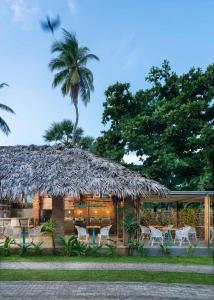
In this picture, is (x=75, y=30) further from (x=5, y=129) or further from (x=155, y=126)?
(x=155, y=126)

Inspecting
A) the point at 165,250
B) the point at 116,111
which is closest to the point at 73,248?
the point at 165,250

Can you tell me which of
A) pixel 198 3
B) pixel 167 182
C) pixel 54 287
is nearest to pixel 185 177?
pixel 167 182

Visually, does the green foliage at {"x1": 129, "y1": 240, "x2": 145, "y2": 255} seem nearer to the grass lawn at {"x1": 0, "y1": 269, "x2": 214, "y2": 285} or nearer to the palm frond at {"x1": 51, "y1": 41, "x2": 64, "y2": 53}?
the grass lawn at {"x1": 0, "y1": 269, "x2": 214, "y2": 285}

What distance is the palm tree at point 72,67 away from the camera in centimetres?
3338

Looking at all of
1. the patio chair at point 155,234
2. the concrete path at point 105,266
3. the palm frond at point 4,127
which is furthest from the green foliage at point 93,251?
the palm frond at point 4,127

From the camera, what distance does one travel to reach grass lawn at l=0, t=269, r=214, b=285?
385 inches

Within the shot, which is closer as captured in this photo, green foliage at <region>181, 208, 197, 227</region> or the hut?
the hut

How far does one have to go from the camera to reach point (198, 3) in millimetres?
11430

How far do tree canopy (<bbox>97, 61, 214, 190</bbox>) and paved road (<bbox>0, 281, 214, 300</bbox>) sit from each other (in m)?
14.4

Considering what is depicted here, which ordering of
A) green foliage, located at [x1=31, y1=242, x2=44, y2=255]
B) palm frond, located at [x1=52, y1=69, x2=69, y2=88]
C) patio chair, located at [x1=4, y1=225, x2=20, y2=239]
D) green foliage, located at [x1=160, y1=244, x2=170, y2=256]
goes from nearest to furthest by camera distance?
green foliage, located at [x1=31, y1=242, x2=44, y2=255] → green foliage, located at [x1=160, y1=244, x2=170, y2=256] → patio chair, located at [x1=4, y1=225, x2=20, y2=239] → palm frond, located at [x1=52, y1=69, x2=69, y2=88]

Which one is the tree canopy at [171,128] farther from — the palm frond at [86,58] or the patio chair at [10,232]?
the patio chair at [10,232]

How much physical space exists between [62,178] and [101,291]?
761 centimetres

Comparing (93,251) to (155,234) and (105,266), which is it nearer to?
(155,234)

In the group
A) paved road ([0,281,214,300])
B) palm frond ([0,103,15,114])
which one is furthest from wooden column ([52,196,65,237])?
palm frond ([0,103,15,114])
